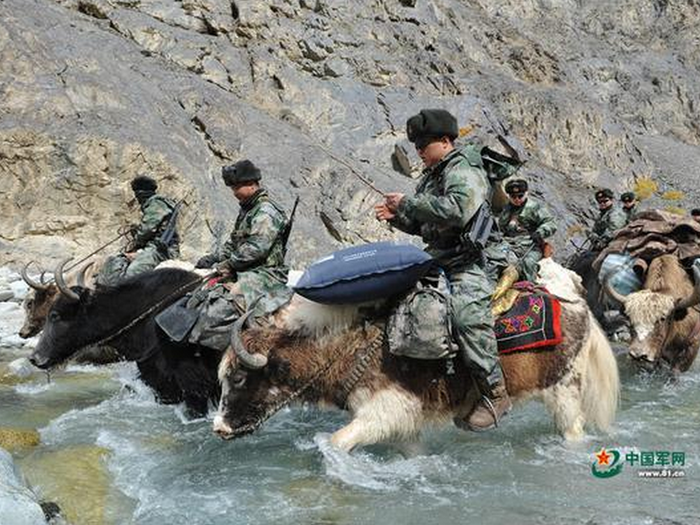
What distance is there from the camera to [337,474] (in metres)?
4.11

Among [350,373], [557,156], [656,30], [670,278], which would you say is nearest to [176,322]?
[350,373]

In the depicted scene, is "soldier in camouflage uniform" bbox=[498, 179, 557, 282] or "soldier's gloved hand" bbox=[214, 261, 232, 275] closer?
"soldier's gloved hand" bbox=[214, 261, 232, 275]

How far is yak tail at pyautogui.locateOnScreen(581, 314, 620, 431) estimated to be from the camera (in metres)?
4.75

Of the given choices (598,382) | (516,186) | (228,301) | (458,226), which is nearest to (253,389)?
(228,301)

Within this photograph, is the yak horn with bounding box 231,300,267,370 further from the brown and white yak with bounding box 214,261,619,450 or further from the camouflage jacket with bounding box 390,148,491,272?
the camouflage jacket with bounding box 390,148,491,272

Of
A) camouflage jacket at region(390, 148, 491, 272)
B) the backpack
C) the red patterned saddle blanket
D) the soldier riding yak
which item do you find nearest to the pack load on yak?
the soldier riding yak

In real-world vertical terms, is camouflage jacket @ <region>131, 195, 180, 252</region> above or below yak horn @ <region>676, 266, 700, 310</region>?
above

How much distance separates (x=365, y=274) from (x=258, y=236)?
1708mm

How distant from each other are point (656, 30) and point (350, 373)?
48.8 m

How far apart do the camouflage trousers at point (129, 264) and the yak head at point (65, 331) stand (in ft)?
5.02

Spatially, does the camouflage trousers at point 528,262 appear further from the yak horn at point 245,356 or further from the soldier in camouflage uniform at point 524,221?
the yak horn at point 245,356

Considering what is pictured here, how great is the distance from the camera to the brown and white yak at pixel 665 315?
641 cm

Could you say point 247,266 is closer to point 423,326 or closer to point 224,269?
point 224,269

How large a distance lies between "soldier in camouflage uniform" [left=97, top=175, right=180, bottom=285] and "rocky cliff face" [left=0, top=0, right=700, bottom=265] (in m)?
2.16
